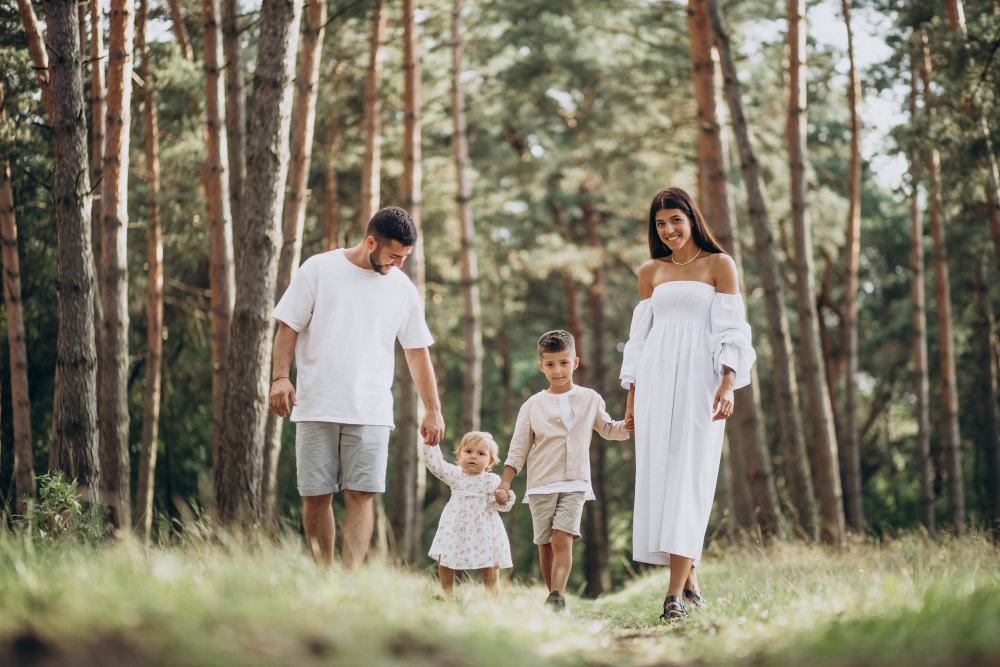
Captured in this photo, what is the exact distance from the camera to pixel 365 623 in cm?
248

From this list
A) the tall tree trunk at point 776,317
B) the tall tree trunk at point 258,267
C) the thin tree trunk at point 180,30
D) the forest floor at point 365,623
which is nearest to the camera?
the forest floor at point 365,623

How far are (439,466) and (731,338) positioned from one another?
6.36 ft

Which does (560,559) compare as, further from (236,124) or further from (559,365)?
(236,124)

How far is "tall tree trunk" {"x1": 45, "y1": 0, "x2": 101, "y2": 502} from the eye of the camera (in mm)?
6148

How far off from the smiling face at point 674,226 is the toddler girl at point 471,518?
5.44 ft

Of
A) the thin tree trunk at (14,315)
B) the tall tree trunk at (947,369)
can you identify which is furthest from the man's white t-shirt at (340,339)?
the tall tree trunk at (947,369)

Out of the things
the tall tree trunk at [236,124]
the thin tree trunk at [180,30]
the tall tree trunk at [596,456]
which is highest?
the thin tree trunk at [180,30]

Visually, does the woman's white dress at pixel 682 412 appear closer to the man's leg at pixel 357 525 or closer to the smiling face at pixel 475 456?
the smiling face at pixel 475 456

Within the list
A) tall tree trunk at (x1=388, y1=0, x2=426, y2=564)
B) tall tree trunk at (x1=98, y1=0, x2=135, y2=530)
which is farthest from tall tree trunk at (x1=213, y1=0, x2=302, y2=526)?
tall tree trunk at (x1=388, y1=0, x2=426, y2=564)

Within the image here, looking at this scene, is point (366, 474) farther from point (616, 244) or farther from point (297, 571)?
point (616, 244)

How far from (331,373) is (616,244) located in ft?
46.7

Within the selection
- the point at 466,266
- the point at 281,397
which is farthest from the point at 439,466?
the point at 466,266

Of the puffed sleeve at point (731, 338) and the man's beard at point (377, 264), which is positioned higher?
the man's beard at point (377, 264)

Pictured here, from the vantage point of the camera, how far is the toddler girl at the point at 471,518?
16.9 feet
